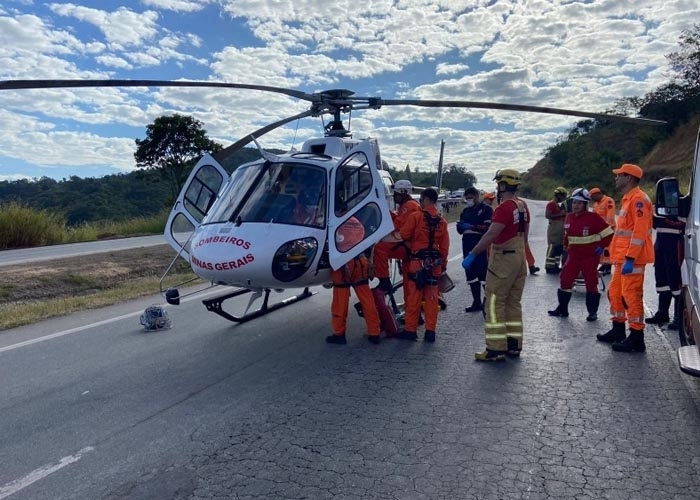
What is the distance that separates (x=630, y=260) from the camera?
247 inches

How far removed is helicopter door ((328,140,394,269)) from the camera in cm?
665

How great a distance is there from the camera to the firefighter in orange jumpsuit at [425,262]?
7234 mm

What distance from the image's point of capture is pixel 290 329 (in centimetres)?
786

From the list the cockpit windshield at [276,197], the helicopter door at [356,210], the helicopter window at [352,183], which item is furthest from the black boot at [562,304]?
the cockpit windshield at [276,197]

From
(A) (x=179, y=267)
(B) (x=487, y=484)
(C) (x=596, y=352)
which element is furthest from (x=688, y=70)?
(B) (x=487, y=484)

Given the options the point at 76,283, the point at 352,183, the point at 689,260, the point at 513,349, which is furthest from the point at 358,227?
the point at 76,283

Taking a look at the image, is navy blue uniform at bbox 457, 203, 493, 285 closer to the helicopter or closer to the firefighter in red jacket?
the firefighter in red jacket

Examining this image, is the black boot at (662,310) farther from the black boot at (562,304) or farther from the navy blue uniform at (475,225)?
the navy blue uniform at (475,225)

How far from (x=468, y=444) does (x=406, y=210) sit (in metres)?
3.78

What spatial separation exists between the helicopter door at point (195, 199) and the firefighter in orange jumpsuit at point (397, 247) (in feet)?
7.31

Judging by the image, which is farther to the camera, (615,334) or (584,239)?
(584,239)

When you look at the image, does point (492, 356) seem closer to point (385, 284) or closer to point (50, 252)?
point (385, 284)

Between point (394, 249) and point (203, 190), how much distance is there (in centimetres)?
262

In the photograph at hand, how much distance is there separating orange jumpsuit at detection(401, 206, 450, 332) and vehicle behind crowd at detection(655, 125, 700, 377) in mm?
2494
